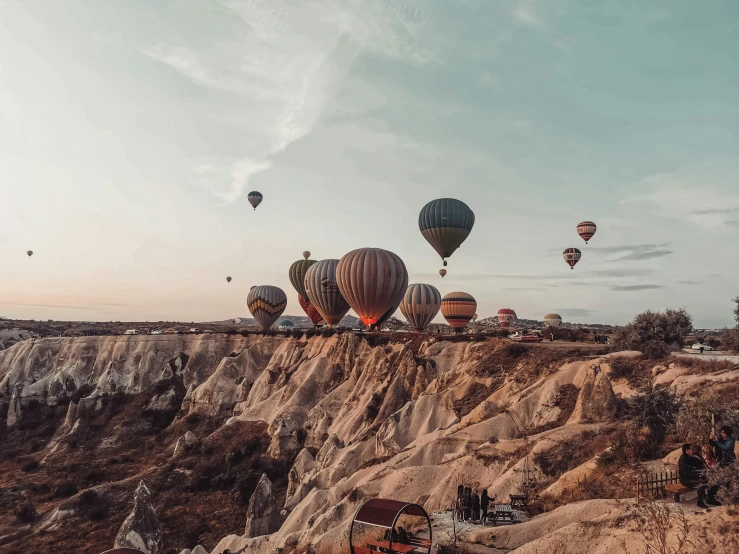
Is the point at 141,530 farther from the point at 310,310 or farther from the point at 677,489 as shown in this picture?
the point at 310,310

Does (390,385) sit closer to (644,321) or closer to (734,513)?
(644,321)

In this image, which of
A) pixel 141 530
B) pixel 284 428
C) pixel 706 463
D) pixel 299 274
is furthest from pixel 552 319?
pixel 706 463

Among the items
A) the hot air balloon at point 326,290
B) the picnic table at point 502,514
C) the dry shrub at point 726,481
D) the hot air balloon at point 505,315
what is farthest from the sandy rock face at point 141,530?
the hot air balloon at point 505,315

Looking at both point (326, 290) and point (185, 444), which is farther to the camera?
point (326, 290)

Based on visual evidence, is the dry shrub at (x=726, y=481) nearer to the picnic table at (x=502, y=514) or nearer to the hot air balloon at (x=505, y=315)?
the picnic table at (x=502, y=514)

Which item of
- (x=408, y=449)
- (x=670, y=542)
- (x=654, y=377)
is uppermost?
(x=654, y=377)

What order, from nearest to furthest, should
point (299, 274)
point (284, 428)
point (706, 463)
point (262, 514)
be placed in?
point (706, 463) < point (262, 514) < point (284, 428) < point (299, 274)

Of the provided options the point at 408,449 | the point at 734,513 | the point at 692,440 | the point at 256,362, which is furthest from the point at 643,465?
the point at 256,362
